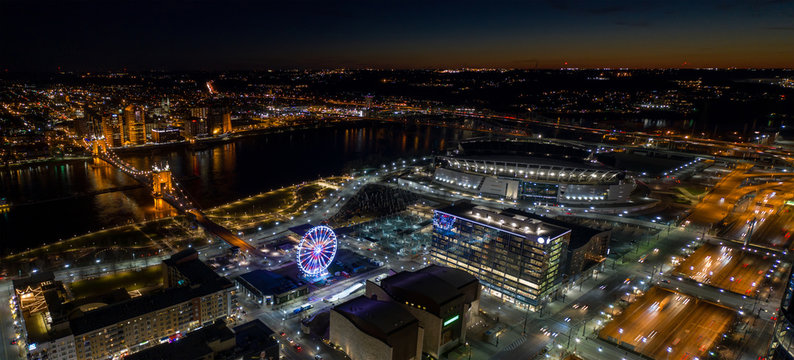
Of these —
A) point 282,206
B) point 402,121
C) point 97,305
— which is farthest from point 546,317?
point 402,121

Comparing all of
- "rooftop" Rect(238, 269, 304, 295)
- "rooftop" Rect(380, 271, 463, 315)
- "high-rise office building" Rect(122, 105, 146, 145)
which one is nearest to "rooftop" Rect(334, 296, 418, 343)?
"rooftop" Rect(380, 271, 463, 315)

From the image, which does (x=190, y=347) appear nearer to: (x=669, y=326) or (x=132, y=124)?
(x=669, y=326)

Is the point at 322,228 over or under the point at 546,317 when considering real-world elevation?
over

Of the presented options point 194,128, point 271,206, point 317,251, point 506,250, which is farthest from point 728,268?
point 194,128

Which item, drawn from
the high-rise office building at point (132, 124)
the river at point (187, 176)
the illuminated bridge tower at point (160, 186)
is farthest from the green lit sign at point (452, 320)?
the high-rise office building at point (132, 124)

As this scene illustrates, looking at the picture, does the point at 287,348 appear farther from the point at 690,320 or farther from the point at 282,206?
the point at 282,206

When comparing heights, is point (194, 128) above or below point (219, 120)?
below

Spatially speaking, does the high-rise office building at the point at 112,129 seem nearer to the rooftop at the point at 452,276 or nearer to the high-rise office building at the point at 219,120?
the high-rise office building at the point at 219,120
